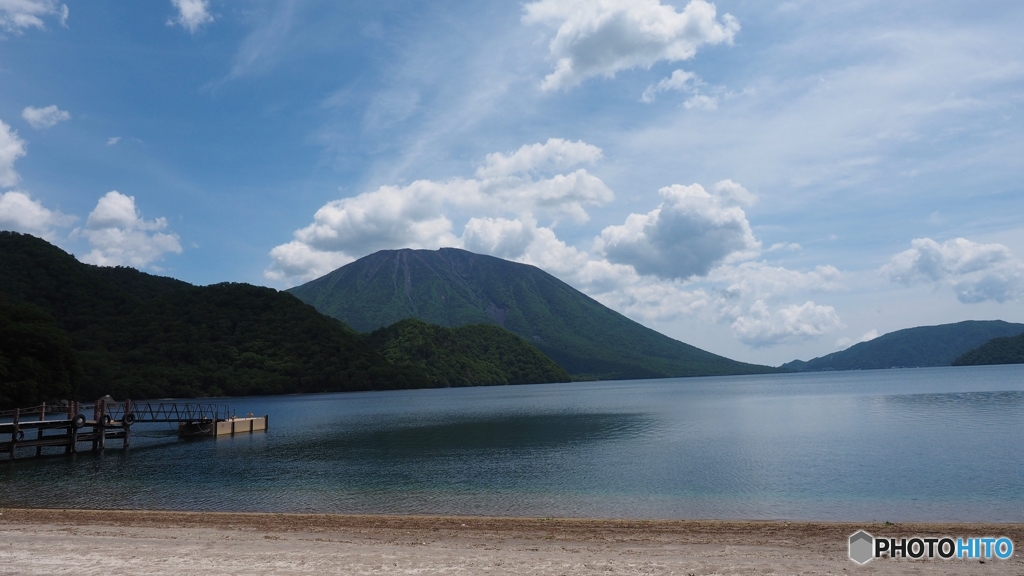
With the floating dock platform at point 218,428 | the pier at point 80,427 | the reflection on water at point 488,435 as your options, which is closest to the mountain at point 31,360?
the pier at point 80,427

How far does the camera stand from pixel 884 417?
51531 millimetres

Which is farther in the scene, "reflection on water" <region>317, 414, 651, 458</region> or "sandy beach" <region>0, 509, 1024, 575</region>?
"reflection on water" <region>317, 414, 651, 458</region>

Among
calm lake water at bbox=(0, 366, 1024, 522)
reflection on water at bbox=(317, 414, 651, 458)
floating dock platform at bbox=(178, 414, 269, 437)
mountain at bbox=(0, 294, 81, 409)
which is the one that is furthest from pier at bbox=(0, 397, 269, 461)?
reflection on water at bbox=(317, 414, 651, 458)

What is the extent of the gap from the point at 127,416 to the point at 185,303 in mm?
122372

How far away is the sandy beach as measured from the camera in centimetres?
1113

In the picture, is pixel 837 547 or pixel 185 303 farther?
pixel 185 303

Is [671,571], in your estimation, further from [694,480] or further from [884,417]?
[884,417]

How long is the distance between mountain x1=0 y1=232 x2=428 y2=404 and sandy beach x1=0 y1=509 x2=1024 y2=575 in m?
99.0

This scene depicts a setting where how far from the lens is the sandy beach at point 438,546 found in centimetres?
1113

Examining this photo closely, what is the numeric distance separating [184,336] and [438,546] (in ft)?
475

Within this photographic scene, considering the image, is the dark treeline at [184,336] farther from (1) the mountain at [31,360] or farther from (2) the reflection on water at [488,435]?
(2) the reflection on water at [488,435]

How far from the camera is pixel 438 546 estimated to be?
13250mm

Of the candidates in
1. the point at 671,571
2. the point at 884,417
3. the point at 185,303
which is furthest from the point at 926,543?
the point at 185,303

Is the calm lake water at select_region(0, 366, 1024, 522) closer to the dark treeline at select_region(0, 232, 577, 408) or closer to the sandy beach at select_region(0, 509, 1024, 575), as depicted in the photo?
the sandy beach at select_region(0, 509, 1024, 575)
